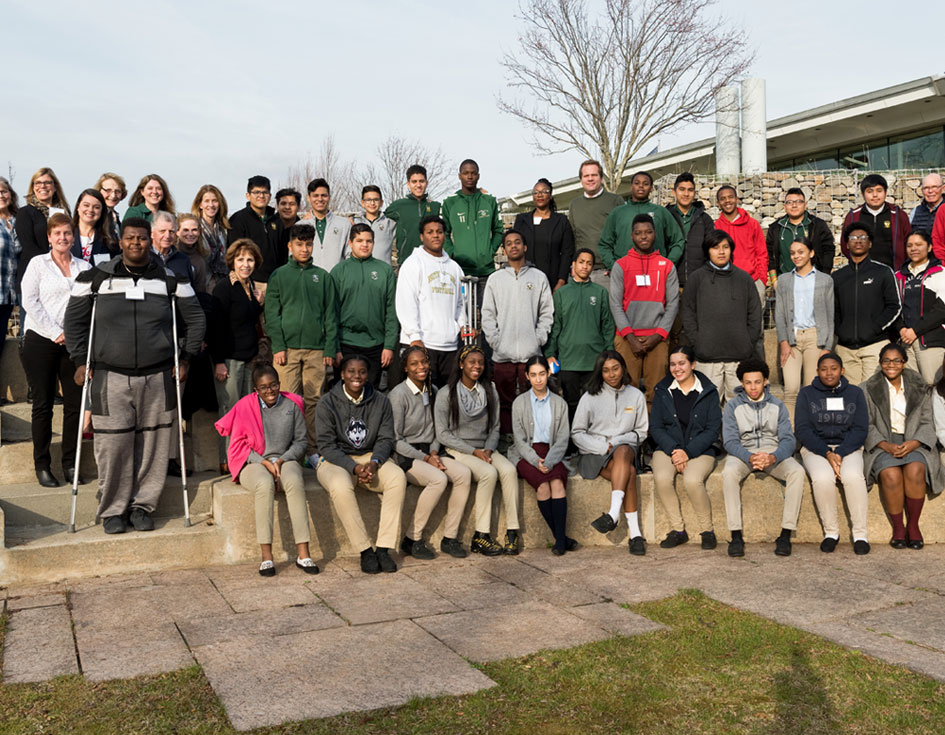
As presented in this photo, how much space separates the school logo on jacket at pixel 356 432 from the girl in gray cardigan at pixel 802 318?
4.15 m

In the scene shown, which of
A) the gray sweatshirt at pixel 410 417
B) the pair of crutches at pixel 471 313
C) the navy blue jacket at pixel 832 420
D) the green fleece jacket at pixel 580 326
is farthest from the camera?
the pair of crutches at pixel 471 313

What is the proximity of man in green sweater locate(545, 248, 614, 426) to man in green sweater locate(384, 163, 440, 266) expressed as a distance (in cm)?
179

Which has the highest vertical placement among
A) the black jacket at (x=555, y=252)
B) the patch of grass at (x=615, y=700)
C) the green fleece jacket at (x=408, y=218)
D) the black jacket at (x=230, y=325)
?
the green fleece jacket at (x=408, y=218)

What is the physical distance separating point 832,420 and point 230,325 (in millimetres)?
4918

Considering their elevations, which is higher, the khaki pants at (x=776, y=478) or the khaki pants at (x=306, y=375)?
the khaki pants at (x=306, y=375)

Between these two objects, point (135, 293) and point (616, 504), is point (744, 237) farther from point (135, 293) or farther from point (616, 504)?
point (135, 293)

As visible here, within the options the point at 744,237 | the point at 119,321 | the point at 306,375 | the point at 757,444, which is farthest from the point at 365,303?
the point at 744,237

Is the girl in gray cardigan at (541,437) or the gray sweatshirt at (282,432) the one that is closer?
the gray sweatshirt at (282,432)

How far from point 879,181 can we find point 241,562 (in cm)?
706

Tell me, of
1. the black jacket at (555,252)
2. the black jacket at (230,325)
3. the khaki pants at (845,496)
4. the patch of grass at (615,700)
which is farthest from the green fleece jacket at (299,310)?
the khaki pants at (845,496)

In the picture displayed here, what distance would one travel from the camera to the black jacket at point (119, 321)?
6.50 m

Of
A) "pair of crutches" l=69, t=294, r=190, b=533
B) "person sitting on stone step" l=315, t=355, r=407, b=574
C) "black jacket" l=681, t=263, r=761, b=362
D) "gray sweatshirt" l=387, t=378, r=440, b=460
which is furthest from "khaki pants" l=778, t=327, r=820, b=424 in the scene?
"pair of crutches" l=69, t=294, r=190, b=533

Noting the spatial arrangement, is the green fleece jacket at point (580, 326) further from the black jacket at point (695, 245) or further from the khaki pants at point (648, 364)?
the black jacket at point (695, 245)

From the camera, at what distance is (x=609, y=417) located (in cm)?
750
